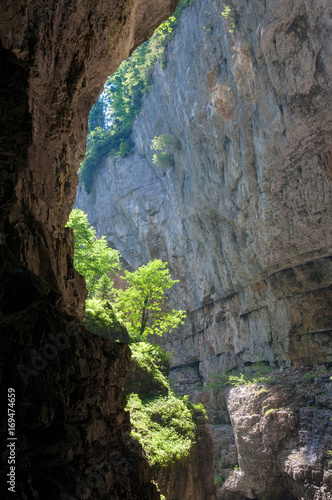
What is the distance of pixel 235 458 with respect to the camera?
18.8 meters

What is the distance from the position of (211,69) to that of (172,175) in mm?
10108

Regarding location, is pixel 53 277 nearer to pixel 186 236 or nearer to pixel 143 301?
pixel 143 301

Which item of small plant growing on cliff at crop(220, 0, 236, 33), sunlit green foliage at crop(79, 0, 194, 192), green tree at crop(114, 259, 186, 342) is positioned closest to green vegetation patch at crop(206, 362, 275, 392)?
green tree at crop(114, 259, 186, 342)

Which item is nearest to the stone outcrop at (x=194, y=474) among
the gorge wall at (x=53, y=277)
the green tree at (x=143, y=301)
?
the gorge wall at (x=53, y=277)

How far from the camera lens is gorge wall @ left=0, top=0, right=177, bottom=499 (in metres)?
3.75

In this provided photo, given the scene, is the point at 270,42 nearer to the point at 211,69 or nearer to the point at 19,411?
the point at 211,69

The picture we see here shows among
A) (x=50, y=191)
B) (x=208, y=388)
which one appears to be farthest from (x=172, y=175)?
(x=50, y=191)

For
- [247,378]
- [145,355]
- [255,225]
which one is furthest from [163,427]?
[255,225]
